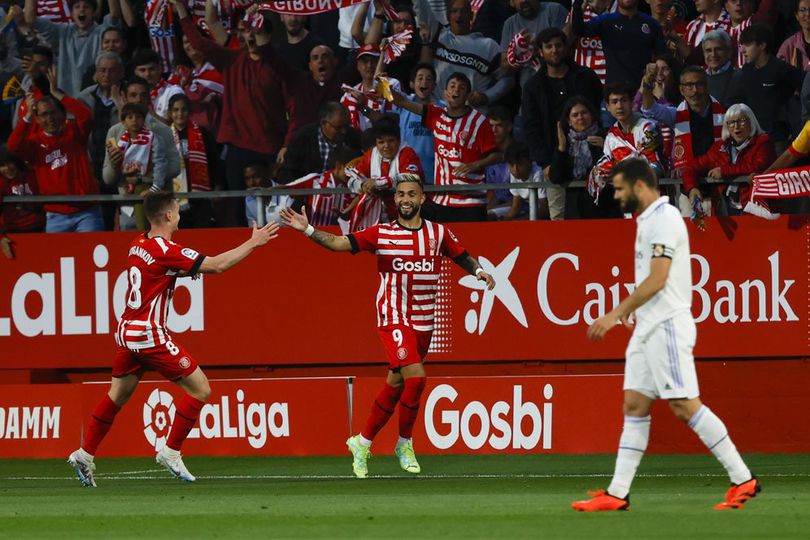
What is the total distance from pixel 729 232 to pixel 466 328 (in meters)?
2.88

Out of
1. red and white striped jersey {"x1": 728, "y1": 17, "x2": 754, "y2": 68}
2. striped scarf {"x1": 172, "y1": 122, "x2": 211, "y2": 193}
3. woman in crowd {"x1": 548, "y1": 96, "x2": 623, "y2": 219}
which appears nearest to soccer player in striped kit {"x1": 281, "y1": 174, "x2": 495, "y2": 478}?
woman in crowd {"x1": 548, "y1": 96, "x2": 623, "y2": 219}

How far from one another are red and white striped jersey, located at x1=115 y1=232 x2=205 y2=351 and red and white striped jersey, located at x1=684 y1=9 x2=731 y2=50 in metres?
6.69

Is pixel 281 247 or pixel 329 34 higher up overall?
pixel 329 34

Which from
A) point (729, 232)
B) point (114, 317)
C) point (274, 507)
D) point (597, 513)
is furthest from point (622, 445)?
point (114, 317)

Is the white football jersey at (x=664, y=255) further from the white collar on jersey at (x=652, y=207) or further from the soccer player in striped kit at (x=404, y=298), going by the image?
the soccer player in striped kit at (x=404, y=298)

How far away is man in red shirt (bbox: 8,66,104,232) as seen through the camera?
16.6 meters

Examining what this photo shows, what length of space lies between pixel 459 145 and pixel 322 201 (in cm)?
158

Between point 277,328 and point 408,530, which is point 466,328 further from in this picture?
point 408,530

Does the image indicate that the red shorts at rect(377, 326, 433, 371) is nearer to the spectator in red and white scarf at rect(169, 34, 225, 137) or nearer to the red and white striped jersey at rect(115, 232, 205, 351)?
the red and white striped jersey at rect(115, 232, 205, 351)

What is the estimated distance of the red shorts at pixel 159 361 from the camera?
12273 millimetres

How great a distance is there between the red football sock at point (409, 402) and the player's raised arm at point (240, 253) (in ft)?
6.02

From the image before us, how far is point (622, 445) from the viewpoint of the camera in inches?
352

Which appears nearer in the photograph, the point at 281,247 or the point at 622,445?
the point at 622,445

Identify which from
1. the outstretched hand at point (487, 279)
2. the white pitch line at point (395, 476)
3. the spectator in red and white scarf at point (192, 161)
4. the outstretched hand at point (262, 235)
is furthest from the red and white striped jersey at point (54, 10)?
the outstretched hand at point (487, 279)
